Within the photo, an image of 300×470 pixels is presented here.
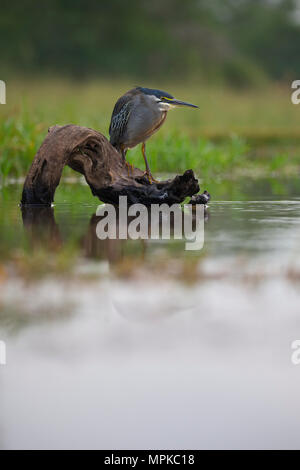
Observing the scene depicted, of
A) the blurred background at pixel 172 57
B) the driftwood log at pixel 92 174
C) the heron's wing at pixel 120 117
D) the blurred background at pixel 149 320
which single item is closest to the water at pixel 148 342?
the blurred background at pixel 149 320

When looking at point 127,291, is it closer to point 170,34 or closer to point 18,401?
point 18,401

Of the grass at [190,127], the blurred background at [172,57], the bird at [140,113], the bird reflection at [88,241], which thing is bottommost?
the bird reflection at [88,241]

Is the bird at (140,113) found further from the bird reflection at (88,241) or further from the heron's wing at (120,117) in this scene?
the bird reflection at (88,241)

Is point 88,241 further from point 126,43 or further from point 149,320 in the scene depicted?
point 126,43

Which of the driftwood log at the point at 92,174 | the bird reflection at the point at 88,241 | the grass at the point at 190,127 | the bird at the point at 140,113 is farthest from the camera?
the grass at the point at 190,127

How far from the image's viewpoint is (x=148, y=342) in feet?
10.2

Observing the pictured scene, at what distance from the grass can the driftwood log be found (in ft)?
8.16

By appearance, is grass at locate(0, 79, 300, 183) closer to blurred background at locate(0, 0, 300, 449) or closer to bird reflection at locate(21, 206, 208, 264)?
blurred background at locate(0, 0, 300, 449)

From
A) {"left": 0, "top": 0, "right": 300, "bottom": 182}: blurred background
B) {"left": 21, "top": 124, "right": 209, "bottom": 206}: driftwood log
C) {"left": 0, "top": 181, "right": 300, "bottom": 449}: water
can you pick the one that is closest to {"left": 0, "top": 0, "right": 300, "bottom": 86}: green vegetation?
{"left": 0, "top": 0, "right": 300, "bottom": 182}: blurred background

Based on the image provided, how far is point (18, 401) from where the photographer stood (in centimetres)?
258

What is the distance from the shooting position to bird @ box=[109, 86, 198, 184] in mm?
7113

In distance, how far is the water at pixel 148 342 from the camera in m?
2.41

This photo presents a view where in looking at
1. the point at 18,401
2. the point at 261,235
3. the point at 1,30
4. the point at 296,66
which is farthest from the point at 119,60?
the point at 18,401

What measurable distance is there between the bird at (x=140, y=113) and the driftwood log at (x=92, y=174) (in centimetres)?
19
